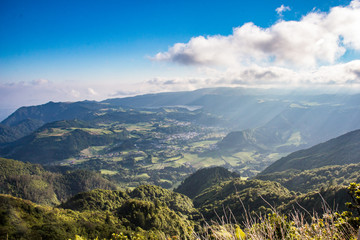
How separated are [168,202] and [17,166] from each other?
158148 mm

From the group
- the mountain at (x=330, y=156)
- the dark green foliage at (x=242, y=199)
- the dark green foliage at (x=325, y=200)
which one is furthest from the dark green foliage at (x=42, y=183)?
the mountain at (x=330, y=156)

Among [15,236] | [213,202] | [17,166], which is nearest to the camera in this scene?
[15,236]

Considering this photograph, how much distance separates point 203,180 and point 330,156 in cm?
11518

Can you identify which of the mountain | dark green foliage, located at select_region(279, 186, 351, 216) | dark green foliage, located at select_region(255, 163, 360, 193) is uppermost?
dark green foliage, located at select_region(279, 186, 351, 216)

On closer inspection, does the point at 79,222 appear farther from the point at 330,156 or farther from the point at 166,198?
the point at 330,156

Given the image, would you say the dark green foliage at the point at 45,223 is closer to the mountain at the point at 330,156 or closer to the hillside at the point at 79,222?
the hillside at the point at 79,222

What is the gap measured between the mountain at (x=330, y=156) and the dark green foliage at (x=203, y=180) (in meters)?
69.2

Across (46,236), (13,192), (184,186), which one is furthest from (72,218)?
(13,192)

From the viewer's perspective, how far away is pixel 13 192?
5463 inches

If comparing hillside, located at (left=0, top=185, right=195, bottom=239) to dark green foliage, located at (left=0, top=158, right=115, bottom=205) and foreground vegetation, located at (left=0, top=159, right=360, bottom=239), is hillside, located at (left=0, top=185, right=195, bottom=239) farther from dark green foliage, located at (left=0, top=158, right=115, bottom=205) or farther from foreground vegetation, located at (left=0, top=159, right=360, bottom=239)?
dark green foliage, located at (left=0, top=158, right=115, bottom=205)

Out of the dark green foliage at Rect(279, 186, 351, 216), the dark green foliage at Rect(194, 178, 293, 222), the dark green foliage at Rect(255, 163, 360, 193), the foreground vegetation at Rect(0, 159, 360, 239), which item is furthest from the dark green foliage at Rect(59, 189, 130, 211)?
the dark green foliage at Rect(255, 163, 360, 193)

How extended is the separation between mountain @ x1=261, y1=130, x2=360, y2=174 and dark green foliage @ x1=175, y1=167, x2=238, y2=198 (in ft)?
227

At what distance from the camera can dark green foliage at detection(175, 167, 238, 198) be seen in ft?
446

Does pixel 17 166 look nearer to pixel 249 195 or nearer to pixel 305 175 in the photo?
pixel 249 195
